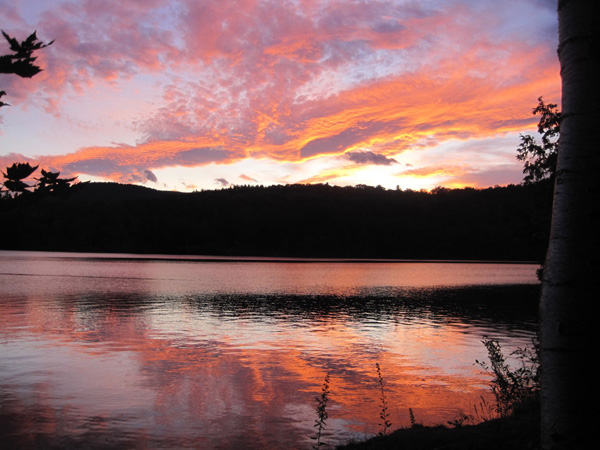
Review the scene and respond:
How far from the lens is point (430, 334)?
27.7m

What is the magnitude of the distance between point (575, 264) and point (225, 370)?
50.9 feet

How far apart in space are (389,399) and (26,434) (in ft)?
28.7

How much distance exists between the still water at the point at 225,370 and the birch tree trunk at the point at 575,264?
308 inches

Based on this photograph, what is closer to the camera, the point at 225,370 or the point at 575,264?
the point at 575,264

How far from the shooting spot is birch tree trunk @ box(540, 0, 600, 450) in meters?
3.49

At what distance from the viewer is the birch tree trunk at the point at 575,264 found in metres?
3.49

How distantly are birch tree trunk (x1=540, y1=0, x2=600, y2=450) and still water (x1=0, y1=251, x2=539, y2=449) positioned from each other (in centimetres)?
782

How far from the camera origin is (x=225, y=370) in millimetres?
17703

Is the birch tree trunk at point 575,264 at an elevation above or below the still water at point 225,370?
above

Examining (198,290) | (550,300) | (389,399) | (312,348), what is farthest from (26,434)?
(198,290)

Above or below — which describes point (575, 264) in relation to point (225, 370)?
above

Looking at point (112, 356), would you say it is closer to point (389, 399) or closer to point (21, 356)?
point (21, 356)

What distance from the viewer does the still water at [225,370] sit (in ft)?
37.8

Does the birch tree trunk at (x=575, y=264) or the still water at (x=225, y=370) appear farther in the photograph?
the still water at (x=225, y=370)
